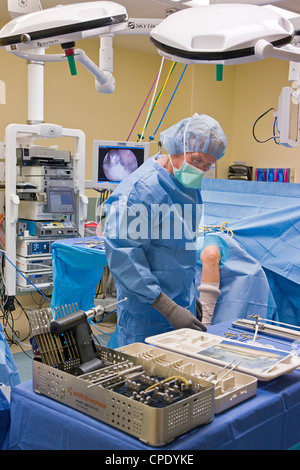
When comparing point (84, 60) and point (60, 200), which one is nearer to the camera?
point (84, 60)

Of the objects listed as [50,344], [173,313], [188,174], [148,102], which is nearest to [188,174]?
[188,174]

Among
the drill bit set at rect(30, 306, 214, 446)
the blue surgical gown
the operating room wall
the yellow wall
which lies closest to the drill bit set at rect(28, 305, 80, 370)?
the drill bit set at rect(30, 306, 214, 446)

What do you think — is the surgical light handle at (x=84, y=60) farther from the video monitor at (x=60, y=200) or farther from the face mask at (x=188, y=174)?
the video monitor at (x=60, y=200)

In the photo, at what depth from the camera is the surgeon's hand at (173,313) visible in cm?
181

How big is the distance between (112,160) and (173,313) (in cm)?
240

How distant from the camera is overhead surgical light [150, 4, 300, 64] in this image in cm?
120

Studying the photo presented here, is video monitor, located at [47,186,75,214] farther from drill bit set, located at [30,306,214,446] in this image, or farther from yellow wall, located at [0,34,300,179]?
drill bit set, located at [30,306,214,446]

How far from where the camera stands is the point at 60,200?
3.84 m

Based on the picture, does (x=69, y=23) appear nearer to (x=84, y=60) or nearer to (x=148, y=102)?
(x=84, y=60)

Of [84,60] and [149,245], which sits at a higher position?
[84,60]

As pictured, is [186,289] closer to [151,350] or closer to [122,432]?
[151,350]

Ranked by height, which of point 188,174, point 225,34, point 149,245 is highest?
point 225,34

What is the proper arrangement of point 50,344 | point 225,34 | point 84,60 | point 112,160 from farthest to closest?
point 112,160, point 84,60, point 50,344, point 225,34

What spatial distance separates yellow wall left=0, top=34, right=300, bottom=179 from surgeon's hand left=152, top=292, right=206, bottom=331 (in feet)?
12.0
